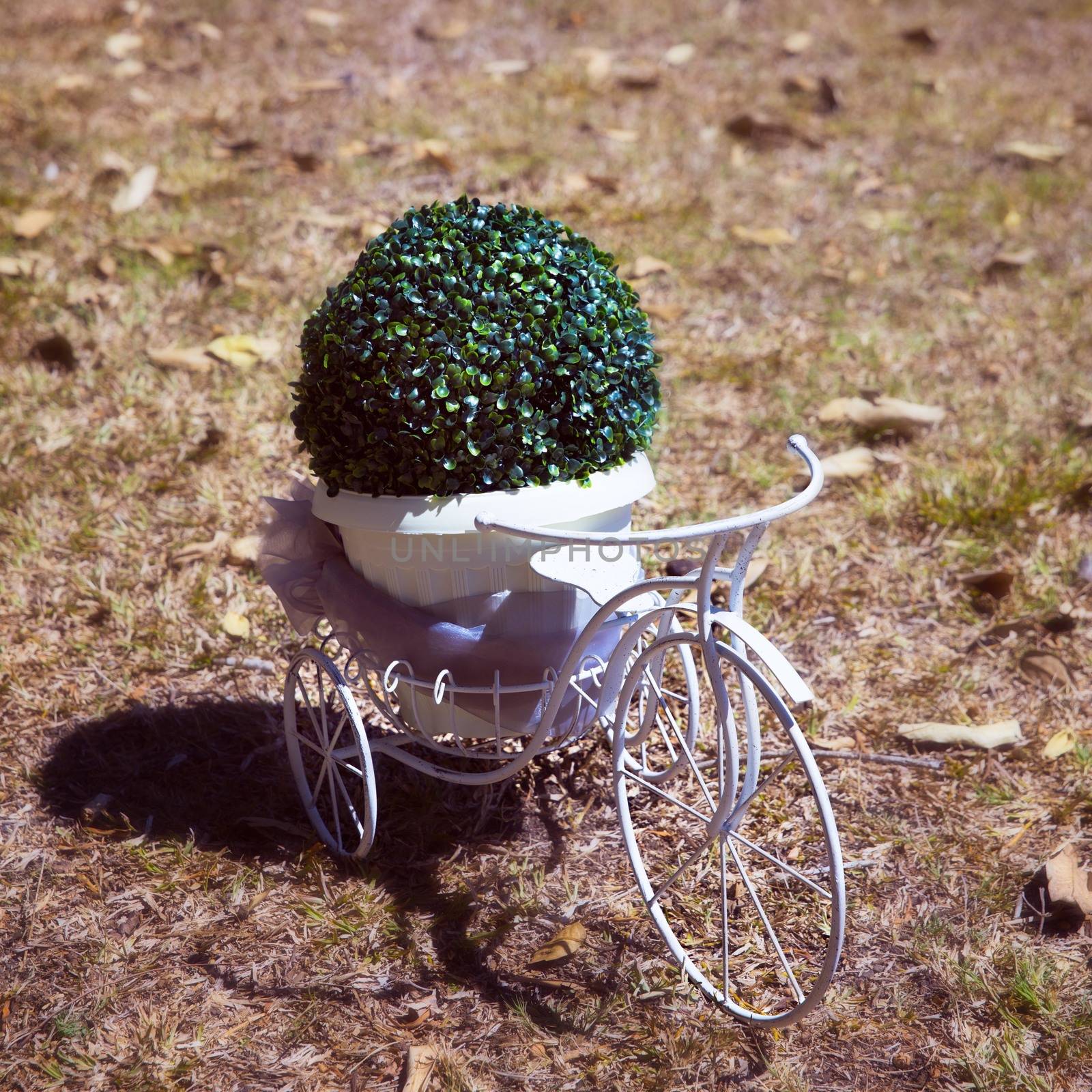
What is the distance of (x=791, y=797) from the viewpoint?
2.30 metres

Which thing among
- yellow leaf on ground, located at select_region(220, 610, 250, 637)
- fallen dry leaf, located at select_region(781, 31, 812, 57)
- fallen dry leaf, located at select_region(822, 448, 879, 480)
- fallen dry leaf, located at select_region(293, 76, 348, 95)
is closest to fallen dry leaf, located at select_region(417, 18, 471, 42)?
fallen dry leaf, located at select_region(293, 76, 348, 95)

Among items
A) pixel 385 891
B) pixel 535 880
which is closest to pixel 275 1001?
pixel 385 891

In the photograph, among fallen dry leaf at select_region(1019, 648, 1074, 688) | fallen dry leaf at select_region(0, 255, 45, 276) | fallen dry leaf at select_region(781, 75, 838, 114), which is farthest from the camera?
fallen dry leaf at select_region(781, 75, 838, 114)

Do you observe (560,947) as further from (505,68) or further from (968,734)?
(505,68)

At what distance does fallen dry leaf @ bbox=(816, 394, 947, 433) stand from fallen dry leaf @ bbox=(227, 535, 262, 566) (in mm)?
1698

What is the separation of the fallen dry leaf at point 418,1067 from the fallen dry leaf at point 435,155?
12.0 feet

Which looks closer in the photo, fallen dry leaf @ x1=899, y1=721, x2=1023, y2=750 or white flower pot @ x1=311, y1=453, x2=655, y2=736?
white flower pot @ x1=311, y1=453, x2=655, y2=736

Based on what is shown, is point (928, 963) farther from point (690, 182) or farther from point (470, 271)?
point (690, 182)

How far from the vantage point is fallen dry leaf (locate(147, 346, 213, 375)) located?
3.56 metres

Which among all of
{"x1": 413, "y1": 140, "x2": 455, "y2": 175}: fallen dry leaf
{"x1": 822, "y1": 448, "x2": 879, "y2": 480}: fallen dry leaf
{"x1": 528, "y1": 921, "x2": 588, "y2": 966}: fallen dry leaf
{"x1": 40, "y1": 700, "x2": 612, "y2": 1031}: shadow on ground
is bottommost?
{"x1": 40, "y1": 700, "x2": 612, "y2": 1031}: shadow on ground

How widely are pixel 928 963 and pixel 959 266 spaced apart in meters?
3.05

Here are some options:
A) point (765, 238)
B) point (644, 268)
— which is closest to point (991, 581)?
point (644, 268)

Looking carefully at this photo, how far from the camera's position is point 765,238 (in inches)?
170

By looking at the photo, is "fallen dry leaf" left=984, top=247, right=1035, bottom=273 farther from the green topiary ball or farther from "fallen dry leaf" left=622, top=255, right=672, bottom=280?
the green topiary ball
